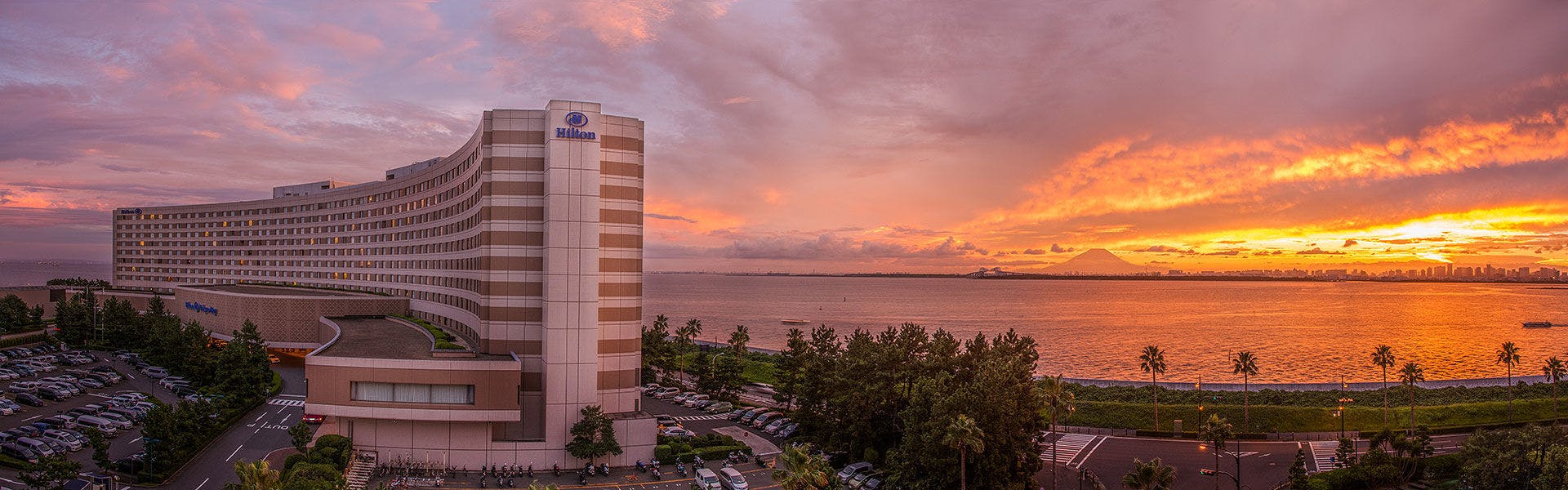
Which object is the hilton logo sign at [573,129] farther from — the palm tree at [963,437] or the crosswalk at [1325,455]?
the crosswalk at [1325,455]

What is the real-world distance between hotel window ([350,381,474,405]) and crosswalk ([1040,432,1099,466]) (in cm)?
5119

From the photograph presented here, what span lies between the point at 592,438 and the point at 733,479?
12.6m

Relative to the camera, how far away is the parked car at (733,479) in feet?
195

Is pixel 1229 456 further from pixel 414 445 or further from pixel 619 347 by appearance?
pixel 414 445

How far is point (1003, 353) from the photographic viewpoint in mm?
71312

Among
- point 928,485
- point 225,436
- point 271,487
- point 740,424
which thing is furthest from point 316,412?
point 928,485

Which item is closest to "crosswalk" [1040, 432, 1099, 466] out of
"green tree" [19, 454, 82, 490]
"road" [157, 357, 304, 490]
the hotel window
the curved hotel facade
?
the curved hotel facade

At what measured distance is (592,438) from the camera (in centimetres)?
6412

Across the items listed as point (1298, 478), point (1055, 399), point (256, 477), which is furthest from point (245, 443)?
point (1298, 478)

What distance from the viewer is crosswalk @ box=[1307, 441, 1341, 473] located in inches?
2795

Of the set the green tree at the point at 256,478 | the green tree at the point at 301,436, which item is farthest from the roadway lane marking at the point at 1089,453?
the green tree at the point at 301,436

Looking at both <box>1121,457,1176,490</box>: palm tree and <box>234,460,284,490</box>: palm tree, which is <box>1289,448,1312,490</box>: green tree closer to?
<box>1121,457,1176,490</box>: palm tree

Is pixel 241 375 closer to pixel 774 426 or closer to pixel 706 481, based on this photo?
pixel 706 481

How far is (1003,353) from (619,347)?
3494 cm
